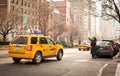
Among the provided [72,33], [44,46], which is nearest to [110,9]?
[44,46]

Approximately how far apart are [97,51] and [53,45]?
6278 millimetres

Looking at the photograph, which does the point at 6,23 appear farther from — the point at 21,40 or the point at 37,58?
the point at 37,58

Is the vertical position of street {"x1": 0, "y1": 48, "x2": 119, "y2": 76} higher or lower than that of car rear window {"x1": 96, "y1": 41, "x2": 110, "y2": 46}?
lower

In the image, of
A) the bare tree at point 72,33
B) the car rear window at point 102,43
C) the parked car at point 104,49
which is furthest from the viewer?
the bare tree at point 72,33

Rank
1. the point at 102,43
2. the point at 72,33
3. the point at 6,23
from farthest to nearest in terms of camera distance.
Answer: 1. the point at 72,33
2. the point at 6,23
3. the point at 102,43

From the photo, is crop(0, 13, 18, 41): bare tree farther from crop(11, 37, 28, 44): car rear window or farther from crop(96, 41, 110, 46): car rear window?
crop(11, 37, 28, 44): car rear window

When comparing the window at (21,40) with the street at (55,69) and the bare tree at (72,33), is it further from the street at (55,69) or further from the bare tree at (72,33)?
the bare tree at (72,33)

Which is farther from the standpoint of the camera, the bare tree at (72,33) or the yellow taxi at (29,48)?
the bare tree at (72,33)

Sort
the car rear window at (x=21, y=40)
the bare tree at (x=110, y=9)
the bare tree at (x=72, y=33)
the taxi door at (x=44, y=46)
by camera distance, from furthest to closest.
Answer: the bare tree at (x=72, y=33) < the bare tree at (x=110, y=9) < the taxi door at (x=44, y=46) < the car rear window at (x=21, y=40)

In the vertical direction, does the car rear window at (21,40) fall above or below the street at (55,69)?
above

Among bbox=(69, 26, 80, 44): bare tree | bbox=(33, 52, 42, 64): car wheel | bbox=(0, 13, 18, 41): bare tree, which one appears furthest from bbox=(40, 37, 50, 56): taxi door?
bbox=(69, 26, 80, 44): bare tree

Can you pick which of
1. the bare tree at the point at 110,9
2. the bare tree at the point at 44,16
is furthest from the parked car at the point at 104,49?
the bare tree at the point at 44,16

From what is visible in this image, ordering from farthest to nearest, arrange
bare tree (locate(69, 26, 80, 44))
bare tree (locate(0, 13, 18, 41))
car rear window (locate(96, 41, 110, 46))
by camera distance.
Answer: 1. bare tree (locate(69, 26, 80, 44))
2. bare tree (locate(0, 13, 18, 41))
3. car rear window (locate(96, 41, 110, 46))

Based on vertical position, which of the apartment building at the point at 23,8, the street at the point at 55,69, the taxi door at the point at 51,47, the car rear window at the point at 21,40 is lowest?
the street at the point at 55,69
